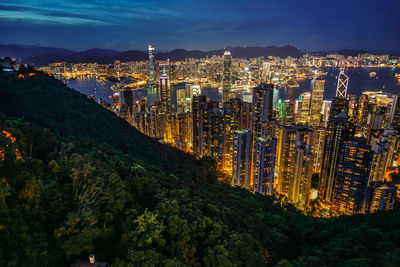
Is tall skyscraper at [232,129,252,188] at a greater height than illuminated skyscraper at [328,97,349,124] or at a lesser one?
lesser

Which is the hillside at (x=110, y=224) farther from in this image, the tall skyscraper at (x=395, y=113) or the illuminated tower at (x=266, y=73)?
the illuminated tower at (x=266, y=73)

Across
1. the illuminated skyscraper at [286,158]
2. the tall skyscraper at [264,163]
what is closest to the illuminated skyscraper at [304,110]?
the illuminated skyscraper at [286,158]

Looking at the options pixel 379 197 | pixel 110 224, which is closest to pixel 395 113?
pixel 379 197

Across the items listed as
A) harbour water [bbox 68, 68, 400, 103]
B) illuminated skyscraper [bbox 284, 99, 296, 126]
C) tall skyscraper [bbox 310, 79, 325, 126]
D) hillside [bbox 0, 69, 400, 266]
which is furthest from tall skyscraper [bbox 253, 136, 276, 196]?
harbour water [bbox 68, 68, 400, 103]

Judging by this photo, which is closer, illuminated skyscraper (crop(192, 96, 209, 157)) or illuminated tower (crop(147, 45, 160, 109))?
illuminated skyscraper (crop(192, 96, 209, 157))

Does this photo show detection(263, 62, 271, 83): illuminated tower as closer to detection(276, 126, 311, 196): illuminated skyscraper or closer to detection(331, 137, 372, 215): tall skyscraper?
detection(276, 126, 311, 196): illuminated skyscraper

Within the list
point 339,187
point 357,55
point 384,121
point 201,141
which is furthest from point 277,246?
point 357,55
